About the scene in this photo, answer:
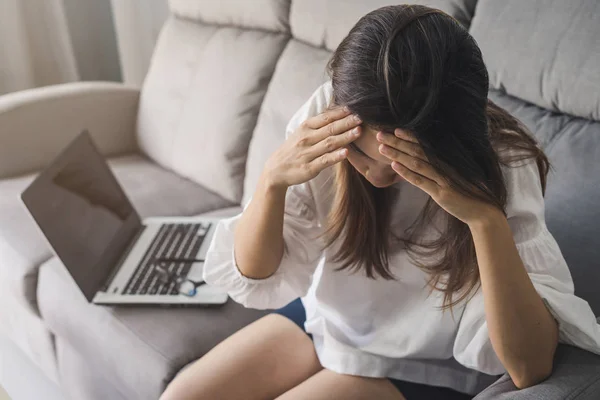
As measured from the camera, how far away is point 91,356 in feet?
3.99

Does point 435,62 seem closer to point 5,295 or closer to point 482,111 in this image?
point 482,111

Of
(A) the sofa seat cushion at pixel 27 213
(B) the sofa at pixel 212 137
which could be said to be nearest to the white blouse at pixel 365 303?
(B) the sofa at pixel 212 137

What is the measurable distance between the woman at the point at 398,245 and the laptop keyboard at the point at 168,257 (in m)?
0.26

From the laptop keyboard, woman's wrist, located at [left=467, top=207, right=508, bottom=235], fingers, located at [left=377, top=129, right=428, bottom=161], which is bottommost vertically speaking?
the laptop keyboard

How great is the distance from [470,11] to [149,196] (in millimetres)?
930

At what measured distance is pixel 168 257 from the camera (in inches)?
51.4

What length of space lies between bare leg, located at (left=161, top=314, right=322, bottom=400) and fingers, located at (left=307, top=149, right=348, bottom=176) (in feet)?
1.17

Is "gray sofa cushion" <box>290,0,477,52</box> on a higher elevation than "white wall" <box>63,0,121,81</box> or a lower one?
higher

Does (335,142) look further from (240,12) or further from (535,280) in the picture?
(240,12)

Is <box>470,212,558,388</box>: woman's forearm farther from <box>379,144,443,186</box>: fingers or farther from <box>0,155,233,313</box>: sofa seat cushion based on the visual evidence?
<box>0,155,233,313</box>: sofa seat cushion

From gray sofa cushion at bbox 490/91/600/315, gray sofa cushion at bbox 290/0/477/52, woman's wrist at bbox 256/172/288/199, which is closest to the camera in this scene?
woman's wrist at bbox 256/172/288/199

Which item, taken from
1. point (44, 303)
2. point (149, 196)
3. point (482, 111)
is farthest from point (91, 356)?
point (482, 111)

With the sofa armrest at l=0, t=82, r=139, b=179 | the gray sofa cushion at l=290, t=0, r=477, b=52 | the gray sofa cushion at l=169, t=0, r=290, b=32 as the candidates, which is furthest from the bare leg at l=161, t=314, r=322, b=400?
the sofa armrest at l=0, t=82, r=139, b=179

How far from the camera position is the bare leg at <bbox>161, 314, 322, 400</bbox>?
Result: 95 centimetres
